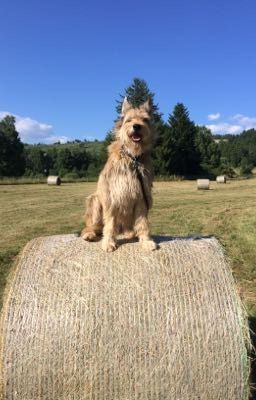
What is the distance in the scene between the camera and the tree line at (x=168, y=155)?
57531mm

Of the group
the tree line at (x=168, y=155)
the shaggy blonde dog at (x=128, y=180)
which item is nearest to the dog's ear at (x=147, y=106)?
the shaggy blonde dog at (x=128, y=180)

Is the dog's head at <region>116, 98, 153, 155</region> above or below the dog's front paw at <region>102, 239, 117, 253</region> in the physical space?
above

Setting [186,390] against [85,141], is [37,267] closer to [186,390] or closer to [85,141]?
[186,390]

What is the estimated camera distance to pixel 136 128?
606cm

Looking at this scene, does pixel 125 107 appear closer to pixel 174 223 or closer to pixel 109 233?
pixel 109 233

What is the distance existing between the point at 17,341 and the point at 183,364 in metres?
1.50

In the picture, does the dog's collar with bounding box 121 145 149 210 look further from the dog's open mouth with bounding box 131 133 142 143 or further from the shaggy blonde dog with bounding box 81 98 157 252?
the dog's open mouth with bounding box 131 133 142 143

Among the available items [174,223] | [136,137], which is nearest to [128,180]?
[136,137]

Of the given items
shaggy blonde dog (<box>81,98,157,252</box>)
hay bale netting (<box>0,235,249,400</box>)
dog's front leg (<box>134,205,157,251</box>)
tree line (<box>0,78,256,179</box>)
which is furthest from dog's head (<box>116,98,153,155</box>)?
tree line (<box>0,78,256,179</box>)

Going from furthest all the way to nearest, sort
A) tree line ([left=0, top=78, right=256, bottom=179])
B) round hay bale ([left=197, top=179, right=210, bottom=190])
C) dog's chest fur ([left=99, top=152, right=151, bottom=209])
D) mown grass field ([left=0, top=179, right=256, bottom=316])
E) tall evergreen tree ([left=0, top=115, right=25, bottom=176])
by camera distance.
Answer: tall evergreen tree ([left=0, top=115, right=25, bottom=176]) → tree line ([left=0, top=78, right=256, bottom=179]) → round hay bale ([left=197, top=179, right=210, bottom=190]) → mown grass field ([left=0, top=179, right=256, bottom=316]) → dog's chest fur ([left=99, top=152, right=151, bottom=209])

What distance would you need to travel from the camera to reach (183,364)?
4727 mm

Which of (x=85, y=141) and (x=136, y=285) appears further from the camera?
(x=85, y=141)

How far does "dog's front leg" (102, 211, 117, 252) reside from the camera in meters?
5.79

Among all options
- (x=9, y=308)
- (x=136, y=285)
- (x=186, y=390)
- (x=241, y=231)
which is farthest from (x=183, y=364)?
(x=241, y=231)
